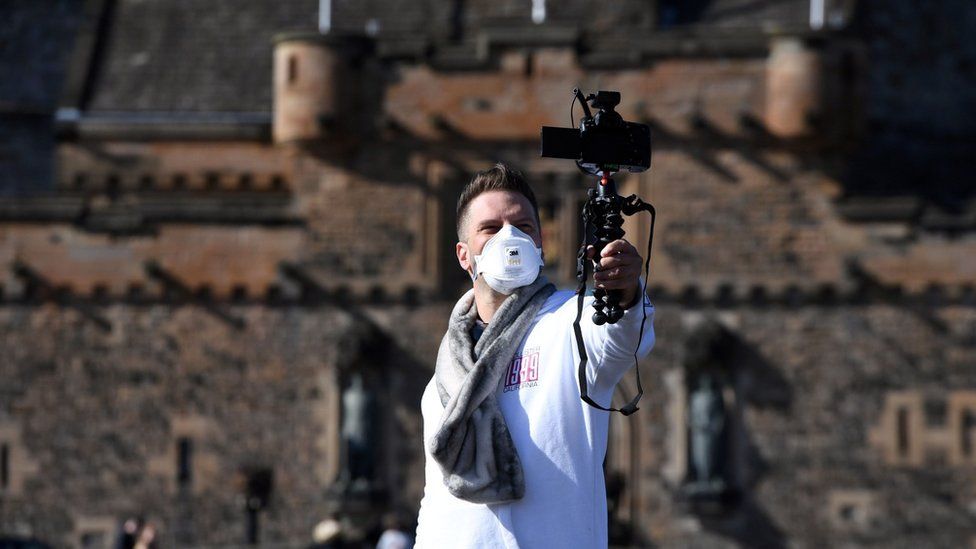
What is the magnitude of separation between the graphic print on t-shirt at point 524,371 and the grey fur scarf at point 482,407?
0.08ft

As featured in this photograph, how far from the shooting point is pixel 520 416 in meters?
7.83

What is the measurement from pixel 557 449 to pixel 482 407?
293mm

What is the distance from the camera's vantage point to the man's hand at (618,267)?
24.5 feet

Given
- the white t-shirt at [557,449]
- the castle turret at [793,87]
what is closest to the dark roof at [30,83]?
the castle turret at [793,87]

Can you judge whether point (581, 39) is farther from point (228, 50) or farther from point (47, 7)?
point (47, 7)

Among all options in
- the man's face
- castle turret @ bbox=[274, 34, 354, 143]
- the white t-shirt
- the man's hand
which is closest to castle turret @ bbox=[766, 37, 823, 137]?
castle turret @ bbox=[274, 34, 354, 143]

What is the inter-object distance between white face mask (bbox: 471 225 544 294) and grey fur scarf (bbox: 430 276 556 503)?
10 cm

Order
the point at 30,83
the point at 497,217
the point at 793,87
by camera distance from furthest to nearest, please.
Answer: the point at 30,83 < the point at 793,87 < the point at 497,217

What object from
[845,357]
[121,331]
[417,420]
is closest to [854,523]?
[845,357]

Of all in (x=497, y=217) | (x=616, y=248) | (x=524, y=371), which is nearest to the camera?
(x=616, y=248)

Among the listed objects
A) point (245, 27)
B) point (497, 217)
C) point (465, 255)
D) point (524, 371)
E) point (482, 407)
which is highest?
point (245, 27)

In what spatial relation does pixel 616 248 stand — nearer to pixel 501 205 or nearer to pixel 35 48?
pixel 501 205

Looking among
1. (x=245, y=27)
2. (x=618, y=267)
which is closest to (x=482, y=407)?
(x=618, y=267)

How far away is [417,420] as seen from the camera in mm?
35125
